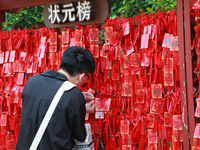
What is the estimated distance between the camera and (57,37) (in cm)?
248

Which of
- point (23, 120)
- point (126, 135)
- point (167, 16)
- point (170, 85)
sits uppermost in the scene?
point (167, 16)

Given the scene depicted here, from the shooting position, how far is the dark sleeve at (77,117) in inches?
59.2

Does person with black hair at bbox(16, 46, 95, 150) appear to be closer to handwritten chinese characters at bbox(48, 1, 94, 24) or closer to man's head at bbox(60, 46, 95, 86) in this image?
man's head at bbox(60, 46, 95, 86)

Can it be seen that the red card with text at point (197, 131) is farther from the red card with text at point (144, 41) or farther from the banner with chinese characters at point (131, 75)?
the red card with text at point (144, 41)

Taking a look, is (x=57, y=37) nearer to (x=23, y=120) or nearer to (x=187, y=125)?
(x=23, y=120)

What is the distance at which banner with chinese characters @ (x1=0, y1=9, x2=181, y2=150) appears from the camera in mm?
2041

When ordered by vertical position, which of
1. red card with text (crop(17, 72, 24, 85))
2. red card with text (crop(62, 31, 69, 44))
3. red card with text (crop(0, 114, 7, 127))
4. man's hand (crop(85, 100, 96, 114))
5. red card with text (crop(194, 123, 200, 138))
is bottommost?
red card with text (crop(0, 114, 7, 127))

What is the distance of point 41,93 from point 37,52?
3.61 ft

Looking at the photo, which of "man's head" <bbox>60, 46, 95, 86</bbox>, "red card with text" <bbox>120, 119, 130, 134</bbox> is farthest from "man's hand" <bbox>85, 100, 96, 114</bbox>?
"man's head" <bbox>60, 46, 95, 86</bbox>

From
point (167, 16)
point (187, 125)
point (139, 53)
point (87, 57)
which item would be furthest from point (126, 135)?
point (167, 16)

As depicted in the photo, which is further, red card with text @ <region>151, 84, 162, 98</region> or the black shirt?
red card with text @ <region>151, 84, 162, 98</region>

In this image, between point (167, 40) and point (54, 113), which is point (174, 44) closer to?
point (167, 40)

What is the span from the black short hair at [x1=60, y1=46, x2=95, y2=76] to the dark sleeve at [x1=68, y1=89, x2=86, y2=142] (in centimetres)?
20

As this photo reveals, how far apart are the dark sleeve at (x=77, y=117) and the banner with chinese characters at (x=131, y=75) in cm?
72
